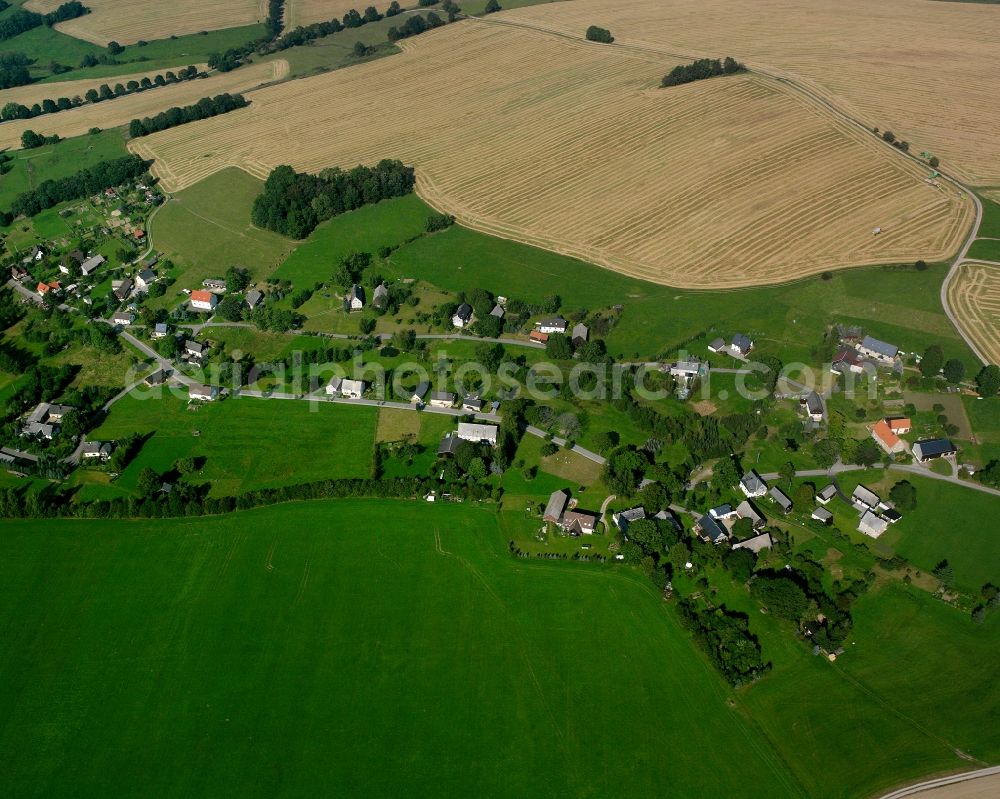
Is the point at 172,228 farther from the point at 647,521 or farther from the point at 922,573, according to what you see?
the point at 922,573

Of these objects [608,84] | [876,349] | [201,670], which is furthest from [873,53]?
[201,670]

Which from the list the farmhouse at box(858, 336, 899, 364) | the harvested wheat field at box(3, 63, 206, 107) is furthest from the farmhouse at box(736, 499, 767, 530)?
the harvested wheat field at box(3, 63, 206, 107)

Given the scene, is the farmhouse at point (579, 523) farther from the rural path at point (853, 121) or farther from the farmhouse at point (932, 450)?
the rural path at point (853, 121)

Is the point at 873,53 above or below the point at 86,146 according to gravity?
above

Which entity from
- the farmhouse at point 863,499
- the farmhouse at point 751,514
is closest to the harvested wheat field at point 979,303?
the farmhouse at point 863,499

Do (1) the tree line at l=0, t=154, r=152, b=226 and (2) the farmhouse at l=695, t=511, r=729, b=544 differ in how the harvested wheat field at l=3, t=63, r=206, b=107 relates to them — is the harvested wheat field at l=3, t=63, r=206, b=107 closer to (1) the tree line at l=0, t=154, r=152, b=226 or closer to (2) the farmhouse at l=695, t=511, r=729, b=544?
(1) the tree line at l=0, t=154, r=152, b=226

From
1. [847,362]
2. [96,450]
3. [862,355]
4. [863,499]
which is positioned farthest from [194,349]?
[862,355]
